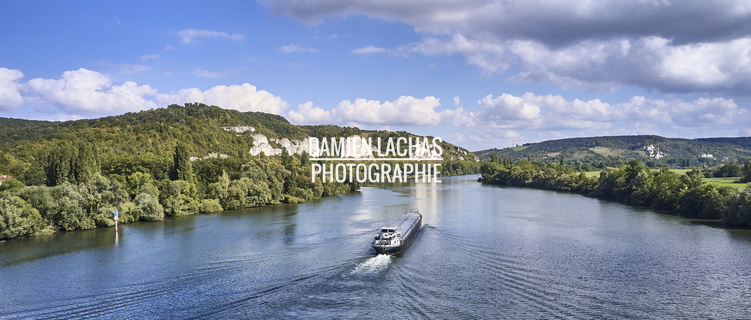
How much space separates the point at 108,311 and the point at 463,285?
16319 millimetres

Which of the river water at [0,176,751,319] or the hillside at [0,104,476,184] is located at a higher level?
the hillside at [0,104,476,184]

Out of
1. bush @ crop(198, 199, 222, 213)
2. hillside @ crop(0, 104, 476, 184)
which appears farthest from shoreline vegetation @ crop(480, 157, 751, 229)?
hillside @ crop(0, 104, 476, 184)

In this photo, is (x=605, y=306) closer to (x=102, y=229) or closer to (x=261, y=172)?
(x=102, y=229)

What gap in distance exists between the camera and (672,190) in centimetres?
5688

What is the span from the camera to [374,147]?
191 m

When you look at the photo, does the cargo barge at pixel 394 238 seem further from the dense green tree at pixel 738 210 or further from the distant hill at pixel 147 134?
the distant hill at pixel 147 134

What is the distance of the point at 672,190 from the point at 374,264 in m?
45.2

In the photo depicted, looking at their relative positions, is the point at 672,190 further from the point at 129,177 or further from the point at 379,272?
the point at 129,177

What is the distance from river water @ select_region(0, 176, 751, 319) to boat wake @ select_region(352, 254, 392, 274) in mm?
120

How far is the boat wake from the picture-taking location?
27.4 meters

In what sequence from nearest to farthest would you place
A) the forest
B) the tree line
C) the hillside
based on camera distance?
the tree line < the forest < the hillside

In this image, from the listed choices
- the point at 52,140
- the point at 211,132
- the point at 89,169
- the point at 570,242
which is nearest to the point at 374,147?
the point at 211,132

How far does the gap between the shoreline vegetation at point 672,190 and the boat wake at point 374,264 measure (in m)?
31.9

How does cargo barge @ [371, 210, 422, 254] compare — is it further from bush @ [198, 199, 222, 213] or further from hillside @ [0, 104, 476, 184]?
hillside @ [0, 104, 476, 184]
